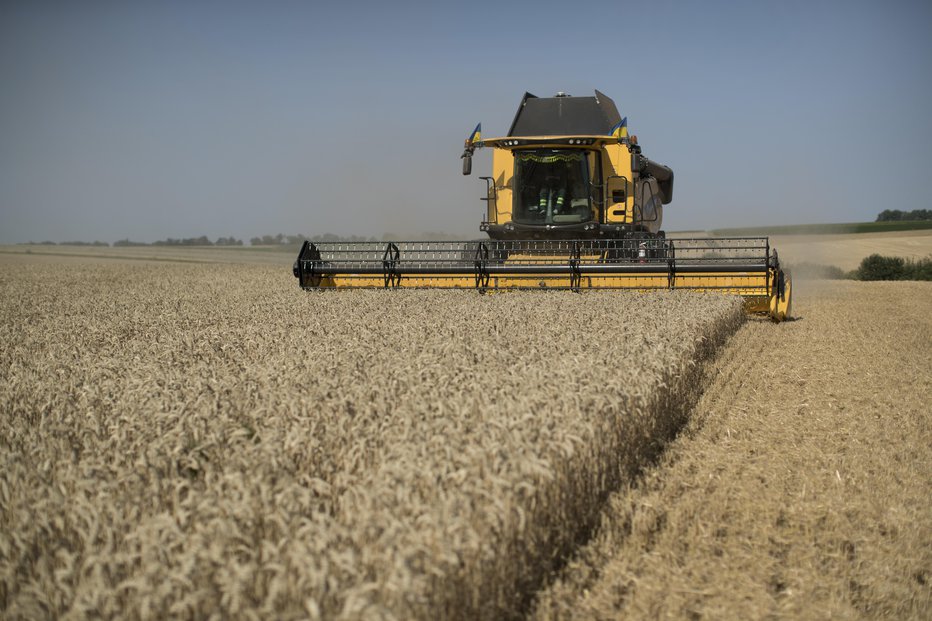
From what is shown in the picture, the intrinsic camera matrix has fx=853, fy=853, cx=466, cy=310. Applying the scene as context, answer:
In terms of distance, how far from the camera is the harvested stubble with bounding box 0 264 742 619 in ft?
8.63

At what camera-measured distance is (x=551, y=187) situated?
43.8ft

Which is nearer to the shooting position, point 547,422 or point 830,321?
point 547,422

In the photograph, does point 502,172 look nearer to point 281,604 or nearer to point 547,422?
point 547,422

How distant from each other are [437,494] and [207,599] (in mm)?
990

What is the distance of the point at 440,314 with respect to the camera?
9227 mm

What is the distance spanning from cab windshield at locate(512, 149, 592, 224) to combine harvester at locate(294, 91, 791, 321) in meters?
0.02

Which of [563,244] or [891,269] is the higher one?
[563,244]

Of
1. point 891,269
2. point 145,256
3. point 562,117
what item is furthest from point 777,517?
point 145,256

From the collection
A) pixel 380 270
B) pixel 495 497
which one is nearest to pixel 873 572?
pixel 495 497

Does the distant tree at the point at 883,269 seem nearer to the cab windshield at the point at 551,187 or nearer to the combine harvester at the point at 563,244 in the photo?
the combine harvester at the point at 563,244

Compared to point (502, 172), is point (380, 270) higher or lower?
lower

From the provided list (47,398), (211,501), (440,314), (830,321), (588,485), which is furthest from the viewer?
(830,321)

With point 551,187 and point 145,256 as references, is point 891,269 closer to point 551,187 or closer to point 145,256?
point 551,187

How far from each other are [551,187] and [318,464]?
10098 millimetres
